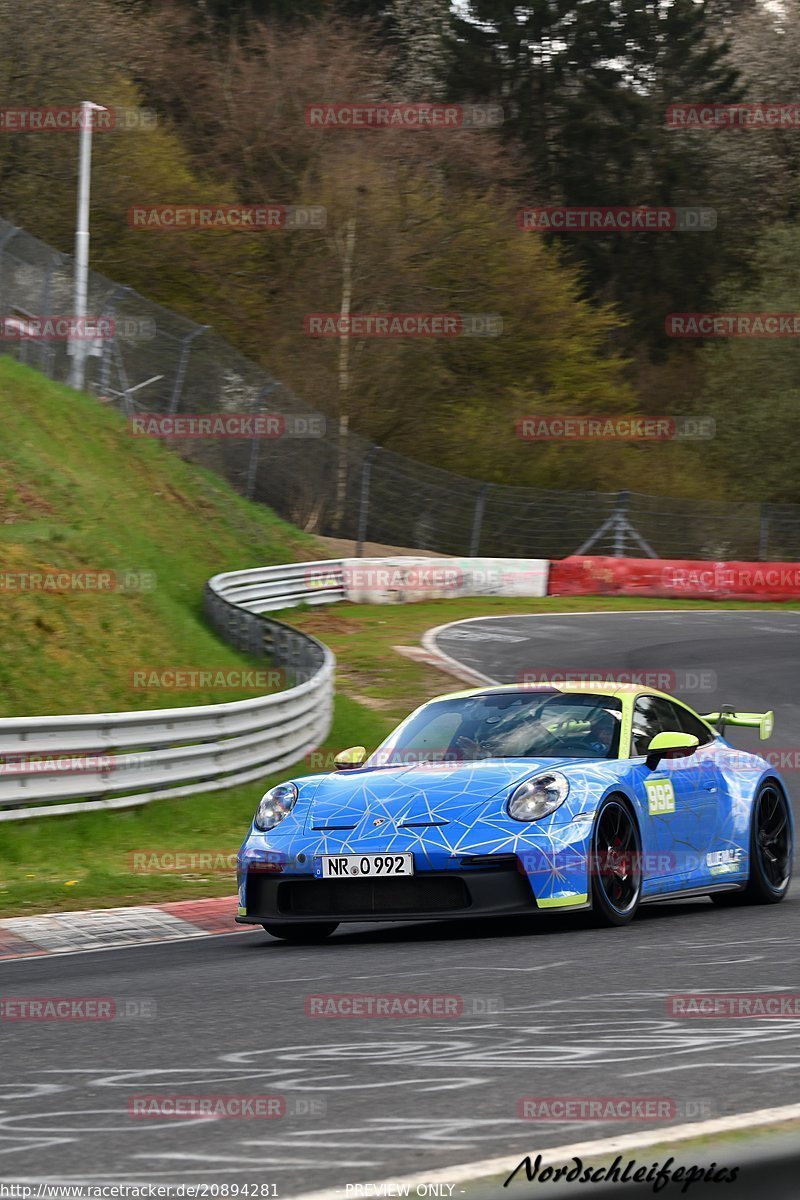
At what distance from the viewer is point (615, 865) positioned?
870 centimetres

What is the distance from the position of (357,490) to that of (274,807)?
28770 millimetres

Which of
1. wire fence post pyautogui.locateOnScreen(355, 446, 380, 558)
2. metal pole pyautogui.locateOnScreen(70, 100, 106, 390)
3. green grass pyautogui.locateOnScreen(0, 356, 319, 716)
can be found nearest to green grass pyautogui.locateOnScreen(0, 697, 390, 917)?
green grass pyautogui.locateOnScreen(0, 356, 319, 716)

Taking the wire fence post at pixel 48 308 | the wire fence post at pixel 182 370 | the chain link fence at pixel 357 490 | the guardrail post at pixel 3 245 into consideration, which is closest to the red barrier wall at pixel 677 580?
the chain link fence at pixel 357 490

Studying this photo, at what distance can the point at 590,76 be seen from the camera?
6172 cm

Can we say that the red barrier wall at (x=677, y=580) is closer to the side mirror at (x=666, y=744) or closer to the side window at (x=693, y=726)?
the side window at (x=693, y=726)

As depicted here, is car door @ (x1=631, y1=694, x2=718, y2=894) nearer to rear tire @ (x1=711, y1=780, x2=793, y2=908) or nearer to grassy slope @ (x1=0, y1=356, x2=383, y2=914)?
rear tire @ (x1=711, y1=780, x2=793, y2=908)

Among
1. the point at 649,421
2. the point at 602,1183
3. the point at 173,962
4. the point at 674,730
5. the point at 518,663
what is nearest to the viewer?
the point at 602,1183

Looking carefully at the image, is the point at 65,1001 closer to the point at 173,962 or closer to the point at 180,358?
the point at 173,962

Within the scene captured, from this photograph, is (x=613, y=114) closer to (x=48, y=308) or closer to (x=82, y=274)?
(x=82, y=274)

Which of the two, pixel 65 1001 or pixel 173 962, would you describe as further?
pixel 173 962

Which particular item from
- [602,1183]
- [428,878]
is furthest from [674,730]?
[602,1183]

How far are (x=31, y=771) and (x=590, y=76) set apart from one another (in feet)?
176

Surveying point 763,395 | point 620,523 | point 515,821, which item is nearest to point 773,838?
point 515,821

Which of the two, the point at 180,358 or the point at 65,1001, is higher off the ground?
the point at 180,358
